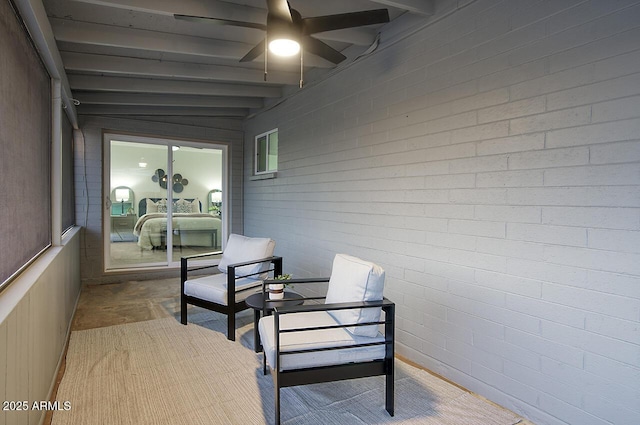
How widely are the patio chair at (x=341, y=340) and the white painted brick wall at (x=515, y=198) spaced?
72 centimetres

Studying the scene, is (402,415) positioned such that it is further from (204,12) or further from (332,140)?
(204,12)

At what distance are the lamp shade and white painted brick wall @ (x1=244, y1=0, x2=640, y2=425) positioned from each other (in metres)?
3.99

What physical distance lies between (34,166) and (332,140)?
267 cm

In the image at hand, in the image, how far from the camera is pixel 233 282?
10.9 feet

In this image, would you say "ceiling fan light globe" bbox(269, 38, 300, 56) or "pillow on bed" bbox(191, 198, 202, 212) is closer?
"ceiling fan light globe" bbox(269, 38, 300, 56)

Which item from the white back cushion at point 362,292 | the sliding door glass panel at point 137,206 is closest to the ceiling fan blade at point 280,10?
the white back cushion at point 362,292

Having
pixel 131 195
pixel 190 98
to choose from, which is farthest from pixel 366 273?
pixel 131 195

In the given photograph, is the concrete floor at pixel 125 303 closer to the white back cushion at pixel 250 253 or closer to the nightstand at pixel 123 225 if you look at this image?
the nightstand at pixel 123 225

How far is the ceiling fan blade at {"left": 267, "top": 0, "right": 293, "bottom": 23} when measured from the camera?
2004 mm

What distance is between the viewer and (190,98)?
5164mm

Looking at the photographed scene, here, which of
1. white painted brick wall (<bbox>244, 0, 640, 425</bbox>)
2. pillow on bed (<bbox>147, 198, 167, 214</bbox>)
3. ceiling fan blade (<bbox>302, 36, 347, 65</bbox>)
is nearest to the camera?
white painted brick wall (<bbox>244, 0, 640, 425</bbox>)

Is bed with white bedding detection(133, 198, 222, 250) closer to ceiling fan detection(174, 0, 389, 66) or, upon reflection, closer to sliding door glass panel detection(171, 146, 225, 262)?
sliding door glass panel detection(171, 146, 225, 262)

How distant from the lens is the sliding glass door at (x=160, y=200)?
562 cm

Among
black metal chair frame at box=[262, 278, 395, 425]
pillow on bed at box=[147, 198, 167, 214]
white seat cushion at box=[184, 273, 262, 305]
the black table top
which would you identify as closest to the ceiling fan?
black metal chair frame at box=[262, 278, 395, 425]
